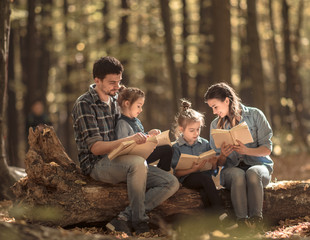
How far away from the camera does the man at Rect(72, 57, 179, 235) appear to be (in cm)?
512

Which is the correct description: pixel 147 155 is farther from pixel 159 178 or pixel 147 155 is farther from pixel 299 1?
pixel 299 1

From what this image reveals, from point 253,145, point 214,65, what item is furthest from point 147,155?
point 214,65

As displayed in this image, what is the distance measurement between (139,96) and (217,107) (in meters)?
0.99

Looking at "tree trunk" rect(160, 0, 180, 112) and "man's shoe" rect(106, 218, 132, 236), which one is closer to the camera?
"man's shoe" rect(106, 218, 132, 236)

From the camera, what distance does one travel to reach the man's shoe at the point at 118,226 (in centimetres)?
507

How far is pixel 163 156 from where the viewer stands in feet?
18.2

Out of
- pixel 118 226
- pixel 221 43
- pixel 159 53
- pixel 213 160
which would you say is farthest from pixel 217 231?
pixel 159 53

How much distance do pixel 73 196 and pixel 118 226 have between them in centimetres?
63

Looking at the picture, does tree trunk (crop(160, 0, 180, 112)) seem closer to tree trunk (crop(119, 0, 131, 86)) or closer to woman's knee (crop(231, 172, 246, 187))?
tree trunk (crop(119, 0, 131, 86))

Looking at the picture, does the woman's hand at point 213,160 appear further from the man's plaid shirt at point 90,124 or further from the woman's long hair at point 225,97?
the man's plaid shirt at point 90,124

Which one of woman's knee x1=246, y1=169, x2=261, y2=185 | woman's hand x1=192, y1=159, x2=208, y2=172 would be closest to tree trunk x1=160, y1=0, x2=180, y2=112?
woman's hand x1=192, y1=159, x2=208, y2=172

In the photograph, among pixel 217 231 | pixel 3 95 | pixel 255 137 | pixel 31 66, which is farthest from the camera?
pixel 31 66

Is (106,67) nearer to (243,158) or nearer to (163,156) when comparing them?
(163,156)

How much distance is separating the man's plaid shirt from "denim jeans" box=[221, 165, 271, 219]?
5.01 ft
